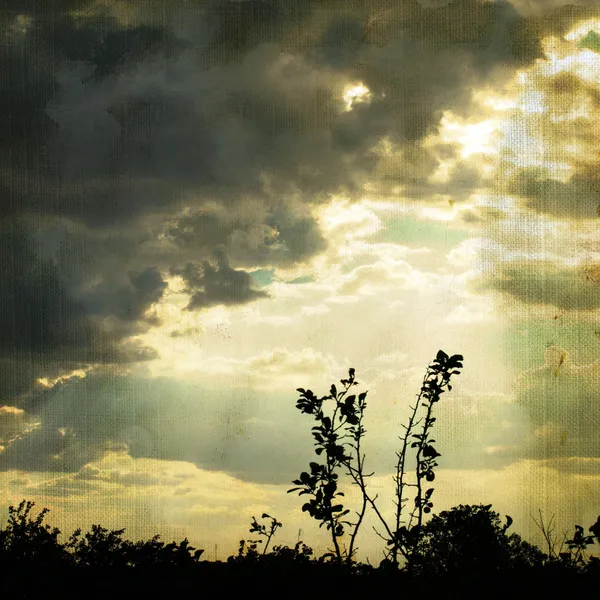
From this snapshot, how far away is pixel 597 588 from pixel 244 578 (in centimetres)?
349

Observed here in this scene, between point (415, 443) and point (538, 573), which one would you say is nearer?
point (538, 573)

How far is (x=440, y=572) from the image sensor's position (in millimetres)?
8539

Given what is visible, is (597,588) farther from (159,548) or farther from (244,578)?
(159,548)

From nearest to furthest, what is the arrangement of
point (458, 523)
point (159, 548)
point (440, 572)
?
1. point (159, 548)
2. point (440, 572)
3. point (458, 523)

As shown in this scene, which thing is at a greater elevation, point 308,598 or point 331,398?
point 331,398

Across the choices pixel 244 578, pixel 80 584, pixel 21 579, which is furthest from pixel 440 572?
pixel 21 579

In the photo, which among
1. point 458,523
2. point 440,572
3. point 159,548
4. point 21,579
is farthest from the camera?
point 458,523

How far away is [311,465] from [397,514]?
5.04 ft

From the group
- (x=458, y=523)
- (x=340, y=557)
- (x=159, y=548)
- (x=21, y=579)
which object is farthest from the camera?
(x=458, y=523)

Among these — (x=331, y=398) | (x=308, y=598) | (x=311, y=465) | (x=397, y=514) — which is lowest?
(x=308, y=598)

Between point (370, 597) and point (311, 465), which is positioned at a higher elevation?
point (311, 465)

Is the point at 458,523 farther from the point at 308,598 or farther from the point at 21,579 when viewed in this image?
the point at 21,579

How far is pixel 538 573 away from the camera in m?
7.59

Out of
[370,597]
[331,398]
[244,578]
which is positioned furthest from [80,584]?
[331,398]
